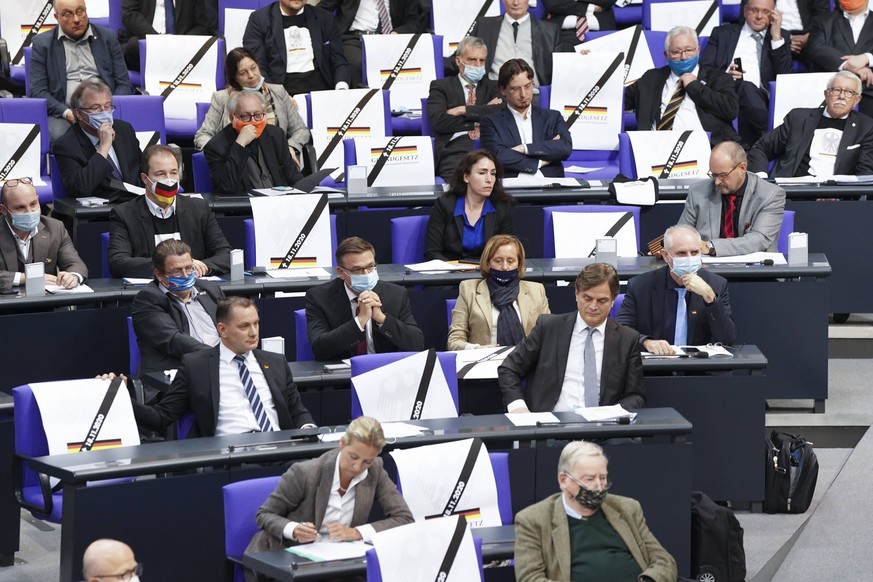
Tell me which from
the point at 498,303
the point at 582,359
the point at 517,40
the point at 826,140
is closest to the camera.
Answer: the point at 582,359

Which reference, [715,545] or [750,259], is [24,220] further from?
[715,545]

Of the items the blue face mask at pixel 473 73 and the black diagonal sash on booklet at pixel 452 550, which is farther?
the blue face mask at pixel 473 73

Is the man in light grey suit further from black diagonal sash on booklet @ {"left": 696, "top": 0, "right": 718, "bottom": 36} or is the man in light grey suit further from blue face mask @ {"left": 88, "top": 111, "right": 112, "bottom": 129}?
blue face mask @ {"left": 88, "top": 111, "right": 112, "bottom": 129}

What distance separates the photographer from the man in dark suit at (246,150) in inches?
324

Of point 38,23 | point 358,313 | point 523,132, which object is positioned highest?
point 38,23

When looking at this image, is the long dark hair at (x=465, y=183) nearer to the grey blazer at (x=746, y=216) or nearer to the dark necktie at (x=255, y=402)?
the grey blazer at (x=746, y=216)

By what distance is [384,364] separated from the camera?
231 inches

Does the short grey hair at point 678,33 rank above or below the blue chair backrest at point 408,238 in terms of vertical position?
above


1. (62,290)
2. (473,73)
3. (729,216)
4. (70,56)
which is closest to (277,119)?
(473,73)

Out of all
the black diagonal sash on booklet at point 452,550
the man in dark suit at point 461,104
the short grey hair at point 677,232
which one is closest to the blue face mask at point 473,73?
the man in dark suit at point 461,104

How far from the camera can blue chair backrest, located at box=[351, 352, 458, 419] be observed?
584cm

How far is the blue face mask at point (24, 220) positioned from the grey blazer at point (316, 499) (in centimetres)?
260

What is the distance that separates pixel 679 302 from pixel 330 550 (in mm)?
2356

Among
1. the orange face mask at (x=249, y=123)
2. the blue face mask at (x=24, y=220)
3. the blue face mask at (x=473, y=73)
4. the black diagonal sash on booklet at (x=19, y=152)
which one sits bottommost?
the blue face mask at (x=24, y=220)
